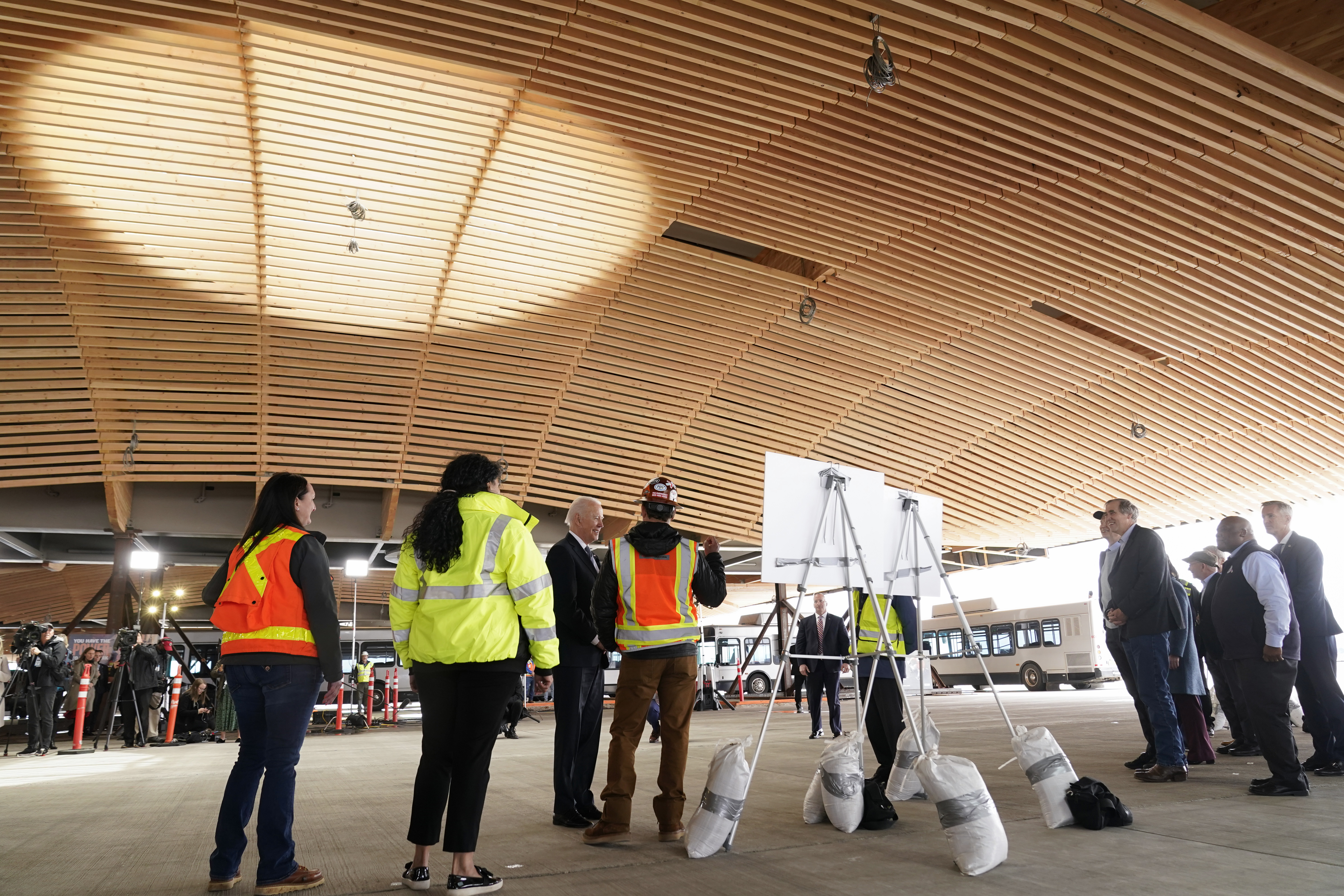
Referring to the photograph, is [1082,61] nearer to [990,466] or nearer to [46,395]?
[990,466]

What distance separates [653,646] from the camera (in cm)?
399

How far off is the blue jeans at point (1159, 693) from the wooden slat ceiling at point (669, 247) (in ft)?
20.5

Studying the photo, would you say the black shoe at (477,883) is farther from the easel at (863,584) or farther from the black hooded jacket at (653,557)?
the easel at (863,584)

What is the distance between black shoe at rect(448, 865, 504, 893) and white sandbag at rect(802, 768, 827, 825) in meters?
1.73

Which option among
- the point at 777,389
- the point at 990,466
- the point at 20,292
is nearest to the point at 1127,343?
the point at 990,466

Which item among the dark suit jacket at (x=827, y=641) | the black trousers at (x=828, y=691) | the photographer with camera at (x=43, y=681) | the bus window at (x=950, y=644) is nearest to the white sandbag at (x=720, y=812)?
the dark suit jacket at (x=827, y=641)

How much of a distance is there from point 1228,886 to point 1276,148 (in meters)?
10.5

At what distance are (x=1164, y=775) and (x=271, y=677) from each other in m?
4.97

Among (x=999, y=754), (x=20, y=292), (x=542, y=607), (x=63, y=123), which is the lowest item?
(x=999, y=754)

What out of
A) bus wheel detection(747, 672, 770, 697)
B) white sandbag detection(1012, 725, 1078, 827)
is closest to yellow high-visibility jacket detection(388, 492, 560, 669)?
white sandbag detection(1012, 725, 1078, 827)

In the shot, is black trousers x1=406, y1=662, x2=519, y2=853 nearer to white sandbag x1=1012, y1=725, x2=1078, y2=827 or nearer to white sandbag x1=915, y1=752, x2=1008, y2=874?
white sandbag x1=915, y1=752, x2=1008, y2=874

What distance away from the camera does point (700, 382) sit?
1758 centimetres

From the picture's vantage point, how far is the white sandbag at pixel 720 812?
359 cm

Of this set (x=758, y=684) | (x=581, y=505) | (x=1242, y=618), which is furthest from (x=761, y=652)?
(x=581, y=505)
